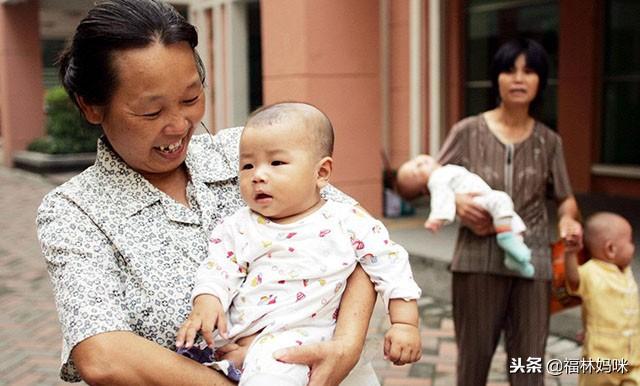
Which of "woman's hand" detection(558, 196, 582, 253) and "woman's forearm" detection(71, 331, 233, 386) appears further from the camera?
"woman's hand" detection(558, 196, 582, 253)

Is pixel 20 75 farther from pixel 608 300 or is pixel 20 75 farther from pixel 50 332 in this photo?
pixel 608 300

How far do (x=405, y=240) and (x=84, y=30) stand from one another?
203 inches

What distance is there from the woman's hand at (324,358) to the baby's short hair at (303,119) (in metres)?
0.49

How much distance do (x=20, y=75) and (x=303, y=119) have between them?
659 inches

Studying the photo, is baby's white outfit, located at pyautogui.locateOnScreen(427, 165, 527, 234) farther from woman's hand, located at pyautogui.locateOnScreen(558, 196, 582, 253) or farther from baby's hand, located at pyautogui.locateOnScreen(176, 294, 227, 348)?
baby's hand, located at pyautogui.locateOnScreen(176, 294, 227, 348)

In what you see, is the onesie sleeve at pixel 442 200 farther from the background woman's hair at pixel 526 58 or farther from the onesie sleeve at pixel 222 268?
the onesie sleeve at pixel 222 268

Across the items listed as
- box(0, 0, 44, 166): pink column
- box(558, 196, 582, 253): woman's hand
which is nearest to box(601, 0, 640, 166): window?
box(558, 196, 582, 253): woman's hand

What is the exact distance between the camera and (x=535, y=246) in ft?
10.7

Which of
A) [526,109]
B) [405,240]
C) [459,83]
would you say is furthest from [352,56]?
[526,109]

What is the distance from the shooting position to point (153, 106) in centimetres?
168

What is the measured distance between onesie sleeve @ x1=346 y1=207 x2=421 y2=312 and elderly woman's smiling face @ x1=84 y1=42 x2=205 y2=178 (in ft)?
1.59

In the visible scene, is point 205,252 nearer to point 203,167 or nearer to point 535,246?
point 203,167

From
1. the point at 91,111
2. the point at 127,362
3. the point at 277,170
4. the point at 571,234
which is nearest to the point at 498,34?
the point at 571,234

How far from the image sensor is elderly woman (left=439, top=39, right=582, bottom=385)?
3.22 metres
